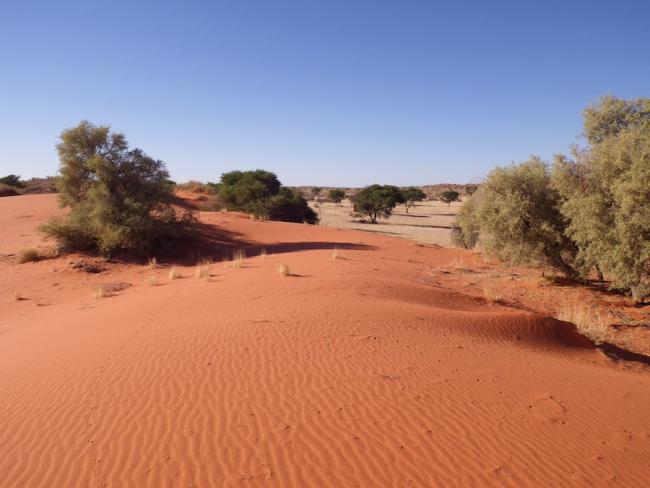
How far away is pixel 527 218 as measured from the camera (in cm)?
1427

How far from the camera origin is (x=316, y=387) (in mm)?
5453

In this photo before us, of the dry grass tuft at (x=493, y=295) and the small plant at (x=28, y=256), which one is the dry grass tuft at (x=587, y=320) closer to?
the dry grass tuft at (x=493, y=295)

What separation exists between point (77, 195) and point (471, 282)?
17.6 metres

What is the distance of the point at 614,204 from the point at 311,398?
1064cm

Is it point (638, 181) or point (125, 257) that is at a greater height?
point (638, 181)

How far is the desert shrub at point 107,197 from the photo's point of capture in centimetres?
1848

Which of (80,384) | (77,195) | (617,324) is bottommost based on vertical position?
(617,324)

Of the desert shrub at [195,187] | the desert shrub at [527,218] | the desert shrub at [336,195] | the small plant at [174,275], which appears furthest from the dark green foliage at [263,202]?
the desert shrub at [336,195]

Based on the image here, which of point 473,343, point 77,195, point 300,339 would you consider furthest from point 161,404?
point 77,195

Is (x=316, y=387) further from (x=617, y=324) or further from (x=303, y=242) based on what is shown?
(x=303, y=242)

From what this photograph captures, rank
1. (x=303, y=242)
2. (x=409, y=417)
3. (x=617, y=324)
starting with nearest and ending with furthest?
(x=409, y=417) → (x=617, y=324) → (x=303, y=242)

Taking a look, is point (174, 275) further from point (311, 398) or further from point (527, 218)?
point (527, 218)

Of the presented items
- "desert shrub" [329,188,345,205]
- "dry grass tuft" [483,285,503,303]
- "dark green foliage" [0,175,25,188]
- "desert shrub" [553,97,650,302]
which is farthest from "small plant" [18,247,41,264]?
"desert shrub" [329,188,345,205]

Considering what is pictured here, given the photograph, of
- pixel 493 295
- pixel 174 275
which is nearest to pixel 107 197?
pixel 174 275
